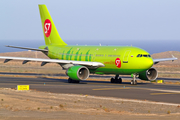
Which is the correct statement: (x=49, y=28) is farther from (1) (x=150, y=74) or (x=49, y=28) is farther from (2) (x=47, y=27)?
(1) (x=150, y=74)

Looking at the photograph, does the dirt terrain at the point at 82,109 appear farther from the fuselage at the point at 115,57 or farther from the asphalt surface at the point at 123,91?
the fuselage at the point at 115,57

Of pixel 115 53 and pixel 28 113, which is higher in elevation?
pixel 115 53

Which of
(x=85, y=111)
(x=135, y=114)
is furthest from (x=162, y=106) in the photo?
(x=85, y=111)

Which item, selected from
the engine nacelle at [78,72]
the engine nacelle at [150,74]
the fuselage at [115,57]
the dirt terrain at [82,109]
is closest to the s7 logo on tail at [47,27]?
the fuselage at [115,57]

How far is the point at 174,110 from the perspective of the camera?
65.5 feet

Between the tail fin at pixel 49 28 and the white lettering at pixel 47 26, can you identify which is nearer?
the tail fin at pixel 49 28

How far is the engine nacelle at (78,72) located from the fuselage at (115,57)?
2315 mm

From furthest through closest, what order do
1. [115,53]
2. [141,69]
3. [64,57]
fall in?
[64,57], [115,53], [141,69]

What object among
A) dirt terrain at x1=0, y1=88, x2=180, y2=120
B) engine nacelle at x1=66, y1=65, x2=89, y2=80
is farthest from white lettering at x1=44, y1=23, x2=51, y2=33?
dirt terrain at x1=0, y1=88, x2=180, y2=120

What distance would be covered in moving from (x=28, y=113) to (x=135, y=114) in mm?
5322

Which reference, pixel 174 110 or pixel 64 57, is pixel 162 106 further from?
pixel 64 57

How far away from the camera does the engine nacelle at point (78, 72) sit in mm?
39562

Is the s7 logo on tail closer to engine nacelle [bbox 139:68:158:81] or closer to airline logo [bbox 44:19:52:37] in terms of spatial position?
airline logo [bbox 44:19:52:37]

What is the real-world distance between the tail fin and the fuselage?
17.7ft
